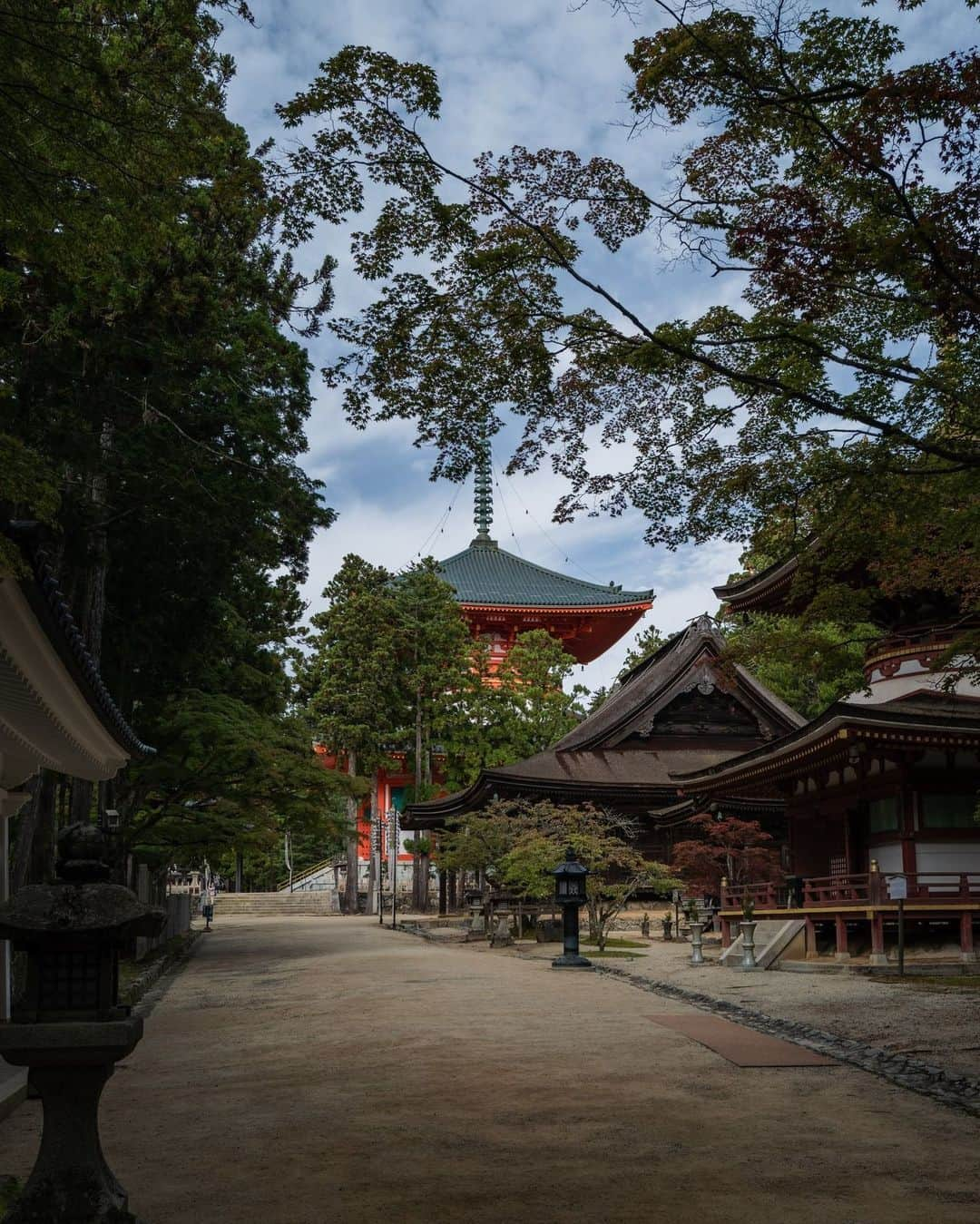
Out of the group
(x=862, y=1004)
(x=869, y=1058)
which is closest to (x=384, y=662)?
(x=862, y=1004)

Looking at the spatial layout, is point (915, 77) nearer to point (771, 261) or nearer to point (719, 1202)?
point (771, 261)

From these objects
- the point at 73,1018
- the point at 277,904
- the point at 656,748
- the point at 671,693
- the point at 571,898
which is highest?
the point at 671,693

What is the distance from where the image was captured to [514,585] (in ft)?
167

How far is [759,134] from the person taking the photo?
8.04 m

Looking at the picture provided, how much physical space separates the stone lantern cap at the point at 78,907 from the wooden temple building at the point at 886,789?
13103 millimetres

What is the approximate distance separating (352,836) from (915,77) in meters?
18.8

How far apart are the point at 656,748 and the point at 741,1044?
82.1 feet

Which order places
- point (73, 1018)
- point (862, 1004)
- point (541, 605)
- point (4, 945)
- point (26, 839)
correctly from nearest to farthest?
1. point (73, 1018)
2. point (4, 945)
3. point (862, 1004)
4. point (26, 839)
5. point (541, 605)

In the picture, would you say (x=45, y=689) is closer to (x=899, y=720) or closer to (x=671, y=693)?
(x=899, y=720)

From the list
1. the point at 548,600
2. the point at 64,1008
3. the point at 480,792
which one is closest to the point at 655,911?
the point at 480,792

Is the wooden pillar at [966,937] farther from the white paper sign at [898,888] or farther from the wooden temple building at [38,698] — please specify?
the wooden temple building at [38,698]

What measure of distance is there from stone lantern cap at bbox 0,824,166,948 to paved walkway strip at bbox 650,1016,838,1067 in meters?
5.51

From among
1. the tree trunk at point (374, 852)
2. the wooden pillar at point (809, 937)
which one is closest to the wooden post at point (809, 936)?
the wooden pillar at point (809, 937)

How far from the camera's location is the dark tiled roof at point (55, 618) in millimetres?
6250
